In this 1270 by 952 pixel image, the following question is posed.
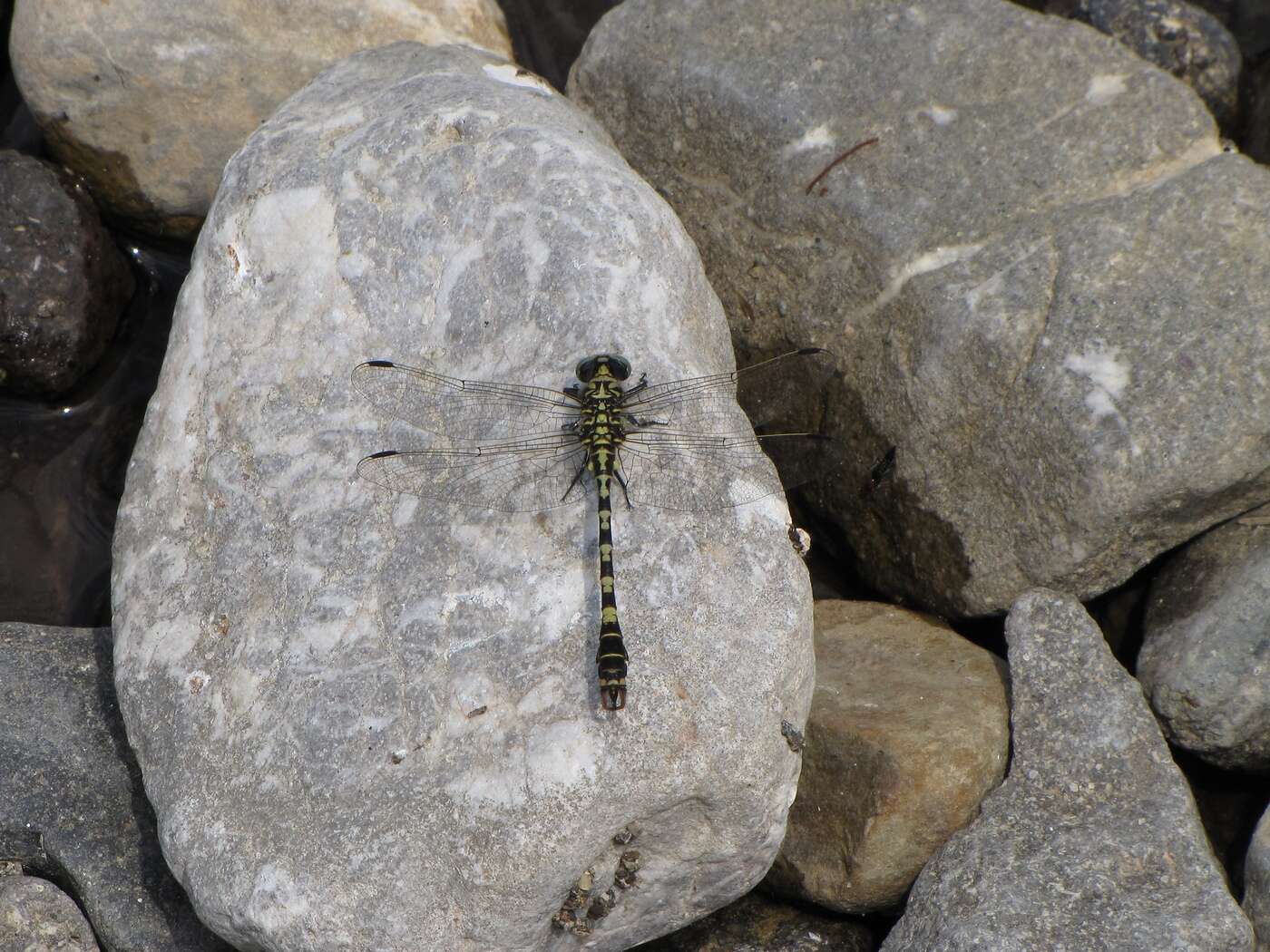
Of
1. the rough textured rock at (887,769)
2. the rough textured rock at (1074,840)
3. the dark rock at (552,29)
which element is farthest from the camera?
the dark rock at (552,29)

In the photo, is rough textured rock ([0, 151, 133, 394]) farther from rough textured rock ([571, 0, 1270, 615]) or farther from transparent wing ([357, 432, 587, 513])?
rough textured rock ([571, 0, 1270, 615])

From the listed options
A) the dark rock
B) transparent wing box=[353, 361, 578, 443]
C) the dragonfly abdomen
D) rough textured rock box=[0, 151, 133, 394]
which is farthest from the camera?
the dark rock

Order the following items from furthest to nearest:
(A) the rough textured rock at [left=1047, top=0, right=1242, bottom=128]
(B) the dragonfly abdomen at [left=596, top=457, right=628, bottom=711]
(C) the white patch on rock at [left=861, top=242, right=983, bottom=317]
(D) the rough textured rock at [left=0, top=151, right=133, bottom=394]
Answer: (A) the rough textured rock at [left=1047, top=0, right=1242, bottom=128] → (D) the rough textured rock at [left=0, top=151, right=133, bottom=394] → (C) the white patch on rock at [left=861, top=242, right=983, bottom=317] → (B) the dragonfly abdomen at [left=596, top=457, right=628, bottom=711]

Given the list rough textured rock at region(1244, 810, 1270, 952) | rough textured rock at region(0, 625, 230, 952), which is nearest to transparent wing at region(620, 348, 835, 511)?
rough textured rock at region(1244, 810, 1270, 952)

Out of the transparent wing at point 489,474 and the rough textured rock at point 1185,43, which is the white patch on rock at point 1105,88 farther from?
the transparent wing at point 489,474

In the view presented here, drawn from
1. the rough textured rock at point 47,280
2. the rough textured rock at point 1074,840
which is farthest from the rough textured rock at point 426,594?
the rough textured rock at point 47,280

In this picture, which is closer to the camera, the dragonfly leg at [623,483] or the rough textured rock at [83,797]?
the dragonfly leg at [623,483]

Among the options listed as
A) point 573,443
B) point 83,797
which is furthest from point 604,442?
point 83,797
